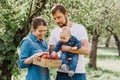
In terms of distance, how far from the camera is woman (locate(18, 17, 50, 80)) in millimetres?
4930

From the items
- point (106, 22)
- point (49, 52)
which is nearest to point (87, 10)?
point (49, 52)

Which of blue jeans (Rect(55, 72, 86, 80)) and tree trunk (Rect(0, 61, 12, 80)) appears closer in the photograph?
blue jeans (Rect(55, 72, 86, 80))

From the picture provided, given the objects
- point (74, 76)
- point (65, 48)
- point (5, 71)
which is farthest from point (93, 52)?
point (65, 48)

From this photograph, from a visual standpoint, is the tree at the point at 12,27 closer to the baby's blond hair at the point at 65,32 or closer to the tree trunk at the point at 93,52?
the baby's blond hair at the point at 65,32

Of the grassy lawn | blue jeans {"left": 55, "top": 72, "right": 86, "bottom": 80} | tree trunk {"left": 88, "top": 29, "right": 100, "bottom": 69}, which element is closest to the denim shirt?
blue jeans {"left": 55, "top": 72, "right": 86, "bottom": 80}

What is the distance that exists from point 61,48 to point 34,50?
36cm

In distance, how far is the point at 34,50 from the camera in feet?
16.4

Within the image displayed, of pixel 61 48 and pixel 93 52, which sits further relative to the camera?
pixel 93 52

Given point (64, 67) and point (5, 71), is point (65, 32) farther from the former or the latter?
point (5, 71)

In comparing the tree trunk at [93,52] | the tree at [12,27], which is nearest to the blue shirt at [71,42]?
the tree at [12,27]

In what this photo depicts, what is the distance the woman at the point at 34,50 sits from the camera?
16.2 ft

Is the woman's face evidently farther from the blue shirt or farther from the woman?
the blue shirt

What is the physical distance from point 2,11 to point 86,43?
4.61m

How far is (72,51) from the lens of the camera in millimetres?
4945
